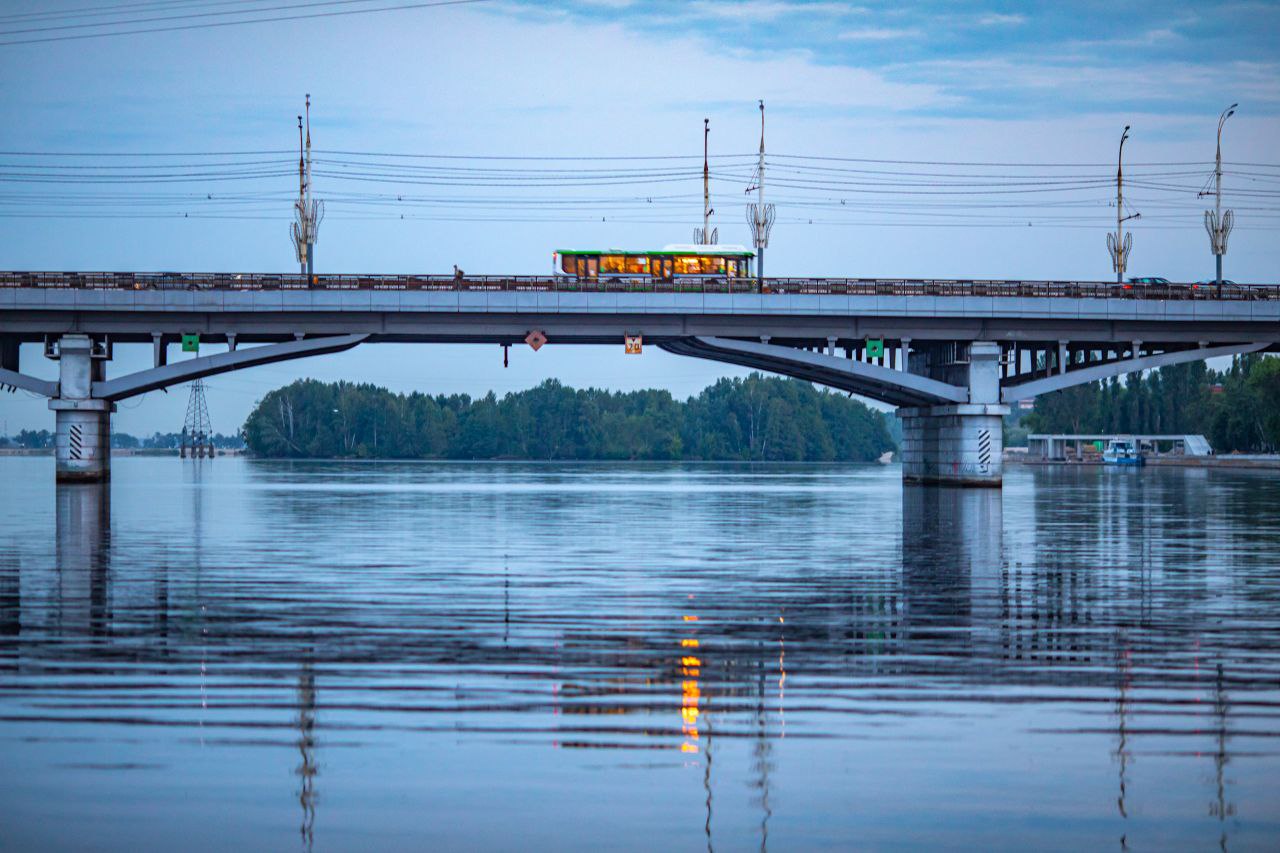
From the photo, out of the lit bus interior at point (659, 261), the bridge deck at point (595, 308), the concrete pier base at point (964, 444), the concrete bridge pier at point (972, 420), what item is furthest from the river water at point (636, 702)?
the lit bus interior at point (659, 261)

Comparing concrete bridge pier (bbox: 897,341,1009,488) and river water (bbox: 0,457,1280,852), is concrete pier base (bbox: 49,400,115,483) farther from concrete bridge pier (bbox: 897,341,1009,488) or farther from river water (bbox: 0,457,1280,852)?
river water (bbox: 0,457,1280,852)

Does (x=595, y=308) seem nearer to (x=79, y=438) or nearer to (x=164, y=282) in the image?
(x=164, y=282)

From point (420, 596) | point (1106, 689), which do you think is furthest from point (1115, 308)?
point (1106, 689)

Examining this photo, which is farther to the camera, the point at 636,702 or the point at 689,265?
the point at 689,265

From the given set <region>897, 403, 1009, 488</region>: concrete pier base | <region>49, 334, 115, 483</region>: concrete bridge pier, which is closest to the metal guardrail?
<region>49, 334, 115, 483</region>: concrete bridge pier

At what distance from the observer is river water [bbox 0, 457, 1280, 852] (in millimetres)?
9305

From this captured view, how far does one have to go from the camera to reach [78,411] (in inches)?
3118

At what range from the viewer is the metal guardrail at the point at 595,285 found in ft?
254

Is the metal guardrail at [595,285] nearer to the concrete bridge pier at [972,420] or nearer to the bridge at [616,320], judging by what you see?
the bridge at [616,320]

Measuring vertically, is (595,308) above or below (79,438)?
above

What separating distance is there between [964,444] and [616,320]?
67.4 feet

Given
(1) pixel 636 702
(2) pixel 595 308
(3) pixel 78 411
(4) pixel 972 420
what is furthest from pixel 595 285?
(1) pixel 636 702

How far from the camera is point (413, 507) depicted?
58.1 meters

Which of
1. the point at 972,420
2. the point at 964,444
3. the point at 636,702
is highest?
the point at 972,420
